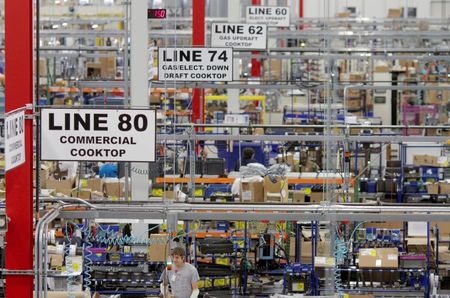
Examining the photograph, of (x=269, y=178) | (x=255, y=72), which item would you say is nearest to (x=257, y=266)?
(x=269, y=178)

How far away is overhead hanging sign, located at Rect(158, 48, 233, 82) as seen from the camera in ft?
51.6

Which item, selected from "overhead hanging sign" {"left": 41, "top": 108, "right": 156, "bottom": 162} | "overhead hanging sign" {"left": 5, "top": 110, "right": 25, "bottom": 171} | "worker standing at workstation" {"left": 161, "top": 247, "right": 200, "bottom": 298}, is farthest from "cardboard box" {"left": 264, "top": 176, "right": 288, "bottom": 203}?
"overhead hanging sign" {"left": 5, "top": 110, "right": 25, "bottom": 171}

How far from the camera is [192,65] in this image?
51.9ft

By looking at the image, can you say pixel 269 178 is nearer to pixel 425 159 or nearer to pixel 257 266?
pixel 257 266

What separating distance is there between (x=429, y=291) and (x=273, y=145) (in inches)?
395

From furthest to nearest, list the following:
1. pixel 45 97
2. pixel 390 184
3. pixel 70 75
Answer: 1. pixel 70 75
2. pixel 45 97
3. pixel 390 184

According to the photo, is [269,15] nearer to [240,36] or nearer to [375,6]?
[240,36]

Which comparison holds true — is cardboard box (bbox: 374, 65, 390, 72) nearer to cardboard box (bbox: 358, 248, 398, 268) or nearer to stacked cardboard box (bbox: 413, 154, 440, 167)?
stacked cardboard box (bbox: 413, 154, 440, 167)

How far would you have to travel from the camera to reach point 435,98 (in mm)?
33469

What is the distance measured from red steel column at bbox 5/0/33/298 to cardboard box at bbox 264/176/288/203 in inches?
303

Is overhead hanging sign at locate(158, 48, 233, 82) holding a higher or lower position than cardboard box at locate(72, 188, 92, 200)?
higher

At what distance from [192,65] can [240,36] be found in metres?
2.94

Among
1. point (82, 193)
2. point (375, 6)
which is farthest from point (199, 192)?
point (375, 6)

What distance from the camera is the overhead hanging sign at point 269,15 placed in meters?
22.6
